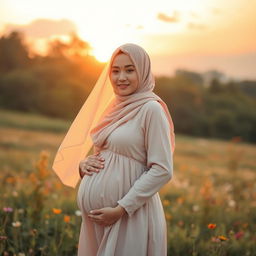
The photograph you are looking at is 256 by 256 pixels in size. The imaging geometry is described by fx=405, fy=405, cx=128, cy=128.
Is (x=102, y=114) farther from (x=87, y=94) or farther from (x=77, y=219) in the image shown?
(x=87, y=94)

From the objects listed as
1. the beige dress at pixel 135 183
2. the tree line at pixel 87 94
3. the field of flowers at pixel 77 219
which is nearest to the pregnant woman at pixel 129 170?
the beige dress at pixel 135 183

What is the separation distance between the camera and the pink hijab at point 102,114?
8.72 feet

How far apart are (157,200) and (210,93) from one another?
31.9 meters

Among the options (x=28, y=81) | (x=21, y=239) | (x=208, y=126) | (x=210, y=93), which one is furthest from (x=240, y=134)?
(x=21, y=239)

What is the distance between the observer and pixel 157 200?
2824 mm

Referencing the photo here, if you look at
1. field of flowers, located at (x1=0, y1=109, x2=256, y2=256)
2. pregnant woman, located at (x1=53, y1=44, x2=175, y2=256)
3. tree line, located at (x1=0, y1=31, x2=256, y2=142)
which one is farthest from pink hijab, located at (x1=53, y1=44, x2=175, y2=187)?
tree line, located at (x1=0, y1=31, x2=256, y2=142)

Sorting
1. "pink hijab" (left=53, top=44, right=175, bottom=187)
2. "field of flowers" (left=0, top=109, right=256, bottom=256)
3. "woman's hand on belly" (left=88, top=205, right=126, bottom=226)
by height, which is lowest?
"field of flowers" (left=0, top=109, right=256, bottom=256)

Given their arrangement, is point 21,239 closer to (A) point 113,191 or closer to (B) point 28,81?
(A) point 113,191

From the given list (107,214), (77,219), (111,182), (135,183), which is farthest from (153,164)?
(77,219)

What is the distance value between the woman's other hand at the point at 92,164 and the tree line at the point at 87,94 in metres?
25.4

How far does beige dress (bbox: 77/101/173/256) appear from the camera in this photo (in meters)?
2.55

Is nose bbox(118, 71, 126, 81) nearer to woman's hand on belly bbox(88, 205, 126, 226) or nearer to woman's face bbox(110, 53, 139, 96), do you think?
woman's face bbox(110, 53, 139, 96)

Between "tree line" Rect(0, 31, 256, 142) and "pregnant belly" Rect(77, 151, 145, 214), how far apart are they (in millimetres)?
25550

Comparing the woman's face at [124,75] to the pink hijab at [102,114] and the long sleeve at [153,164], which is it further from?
the long sleeve at [153,164]
